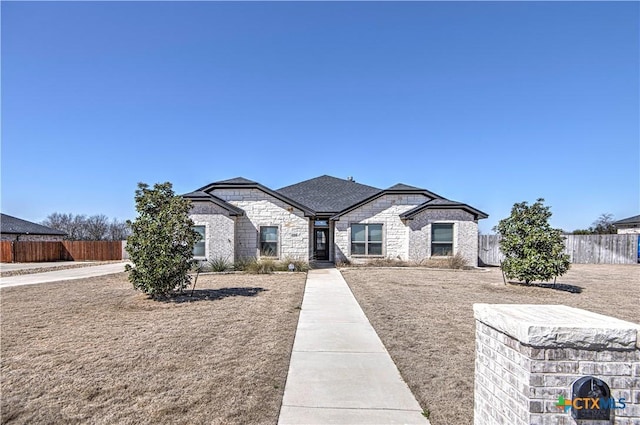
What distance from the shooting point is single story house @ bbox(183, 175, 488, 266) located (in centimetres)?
1709

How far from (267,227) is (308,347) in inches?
507

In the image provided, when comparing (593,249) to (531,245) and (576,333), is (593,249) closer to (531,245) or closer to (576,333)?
(531,245)

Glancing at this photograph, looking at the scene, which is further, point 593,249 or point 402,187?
point 593,249

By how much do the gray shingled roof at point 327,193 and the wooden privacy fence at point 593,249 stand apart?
836 cm

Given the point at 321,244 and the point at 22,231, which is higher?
the point at 22,231

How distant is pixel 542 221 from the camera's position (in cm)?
1173

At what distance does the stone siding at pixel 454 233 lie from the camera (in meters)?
18.6

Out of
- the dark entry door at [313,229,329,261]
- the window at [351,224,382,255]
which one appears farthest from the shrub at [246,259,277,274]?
the dark entry door at [313,229,329,261]

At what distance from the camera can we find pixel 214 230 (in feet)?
55.9

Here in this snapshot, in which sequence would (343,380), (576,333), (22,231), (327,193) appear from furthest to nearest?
(22,231) → (327,193) → (343,380) → (576,333)

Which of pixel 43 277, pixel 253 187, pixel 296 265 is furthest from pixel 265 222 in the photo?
pixel 43 277

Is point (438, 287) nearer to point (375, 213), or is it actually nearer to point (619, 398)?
point (375, 213)

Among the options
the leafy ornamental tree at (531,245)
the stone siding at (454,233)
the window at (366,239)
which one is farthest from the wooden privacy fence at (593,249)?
Answer: the leafy ornamental tree at (531,245)

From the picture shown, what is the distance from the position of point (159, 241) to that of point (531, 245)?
11808 mm
